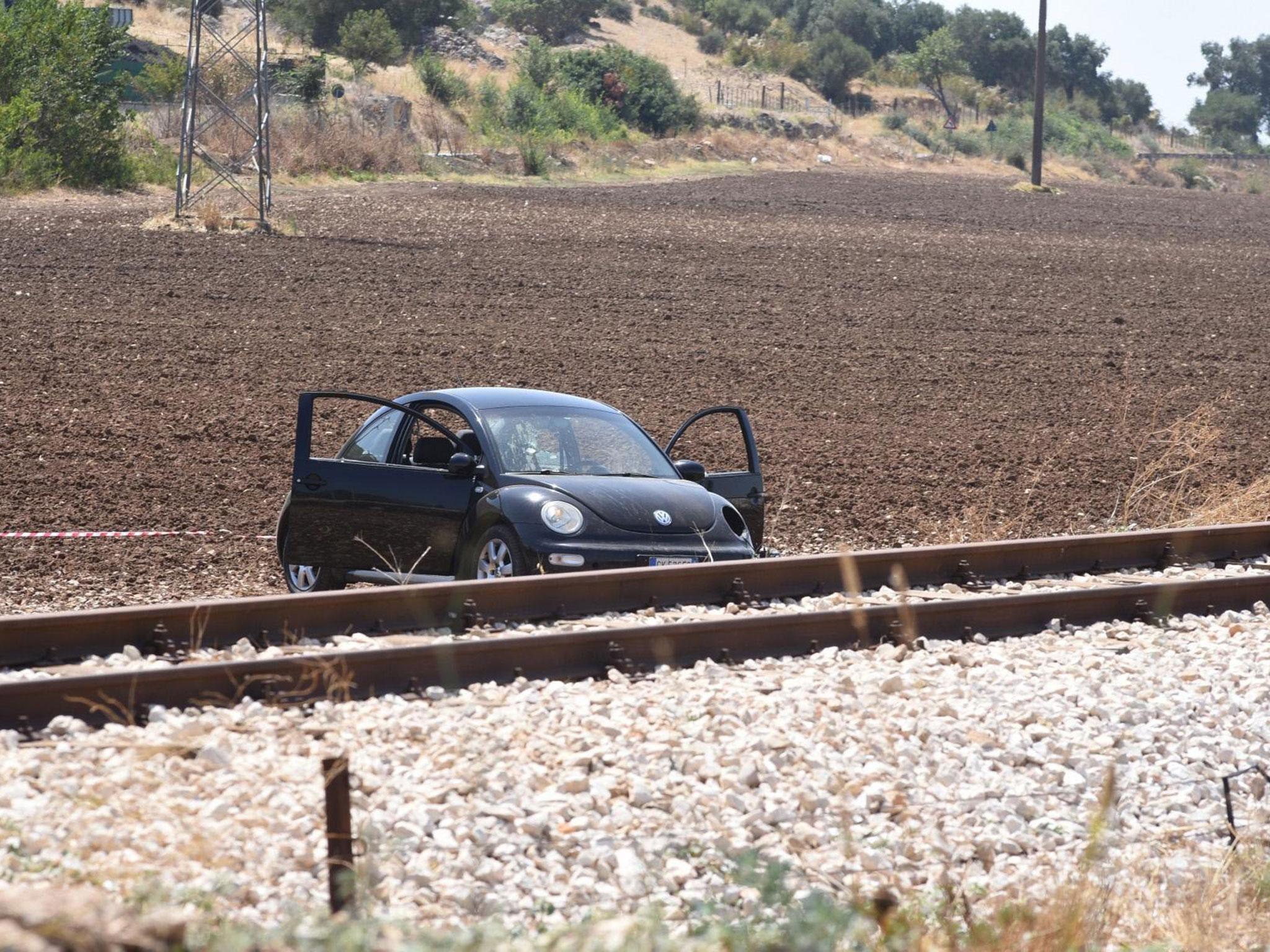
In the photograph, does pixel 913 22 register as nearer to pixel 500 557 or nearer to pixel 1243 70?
pixel 1243 70

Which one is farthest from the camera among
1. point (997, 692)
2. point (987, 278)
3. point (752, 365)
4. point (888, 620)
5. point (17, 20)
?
point (17, 20)

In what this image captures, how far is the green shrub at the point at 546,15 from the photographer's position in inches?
4419

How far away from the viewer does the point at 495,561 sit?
945 centimetres

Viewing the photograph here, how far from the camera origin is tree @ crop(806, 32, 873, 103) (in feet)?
366

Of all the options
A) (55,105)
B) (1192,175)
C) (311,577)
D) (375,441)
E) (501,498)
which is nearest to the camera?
(501,498)

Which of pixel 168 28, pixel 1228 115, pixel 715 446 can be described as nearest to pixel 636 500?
pixel 715 446

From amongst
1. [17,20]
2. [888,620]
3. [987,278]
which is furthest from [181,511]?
[17,20]

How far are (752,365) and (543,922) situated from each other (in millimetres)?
16720

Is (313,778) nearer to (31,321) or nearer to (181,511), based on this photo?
(181,511)

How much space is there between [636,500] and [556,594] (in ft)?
5.00

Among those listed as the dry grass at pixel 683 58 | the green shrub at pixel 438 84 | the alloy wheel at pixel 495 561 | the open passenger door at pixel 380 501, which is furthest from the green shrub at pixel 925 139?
the alloy wheel at pixel 495 561

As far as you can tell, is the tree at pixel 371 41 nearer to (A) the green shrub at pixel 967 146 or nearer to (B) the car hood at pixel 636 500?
(A) the green shrub at pixel 967 146

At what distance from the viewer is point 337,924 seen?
4043mm

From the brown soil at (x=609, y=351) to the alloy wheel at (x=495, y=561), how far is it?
7.97 feet
